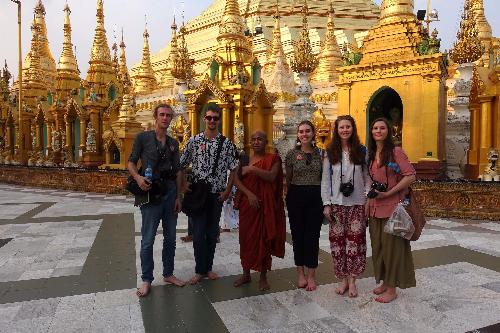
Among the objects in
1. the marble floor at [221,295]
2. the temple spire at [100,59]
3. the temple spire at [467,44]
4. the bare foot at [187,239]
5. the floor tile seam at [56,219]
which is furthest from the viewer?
the temple spire at [100,59]

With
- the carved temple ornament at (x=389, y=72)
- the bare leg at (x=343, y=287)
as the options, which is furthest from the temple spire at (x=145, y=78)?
the bare leg at (x=343, y=287)

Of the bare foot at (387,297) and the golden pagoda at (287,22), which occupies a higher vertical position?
the golden pagoda at (287,22)

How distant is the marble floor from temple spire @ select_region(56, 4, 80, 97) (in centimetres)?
1722

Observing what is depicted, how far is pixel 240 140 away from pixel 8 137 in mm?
19752

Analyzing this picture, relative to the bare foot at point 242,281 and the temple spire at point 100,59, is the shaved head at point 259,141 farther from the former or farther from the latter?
the temple spire at point 100,59

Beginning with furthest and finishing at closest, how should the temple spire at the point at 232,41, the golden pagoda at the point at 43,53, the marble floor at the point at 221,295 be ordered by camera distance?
the golden pagoda at the point at 43,53
the temple spire at the point at 232,41
the marble floor at the point at 221,295

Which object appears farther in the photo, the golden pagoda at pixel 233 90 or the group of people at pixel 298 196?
the golden pagoda at pixel 233 90

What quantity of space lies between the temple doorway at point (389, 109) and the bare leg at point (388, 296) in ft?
31.2

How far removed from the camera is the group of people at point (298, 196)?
158 inches

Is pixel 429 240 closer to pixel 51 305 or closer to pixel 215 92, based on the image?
pixel 51 305

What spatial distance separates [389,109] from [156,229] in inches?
439

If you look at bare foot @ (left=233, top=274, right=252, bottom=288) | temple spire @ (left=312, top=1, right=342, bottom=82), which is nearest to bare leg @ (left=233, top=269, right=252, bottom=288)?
bare foot @ (left=233, top=274, right=252, bottom=288)

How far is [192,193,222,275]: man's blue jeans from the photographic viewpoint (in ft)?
15.1

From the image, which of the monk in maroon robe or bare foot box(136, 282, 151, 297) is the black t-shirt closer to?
the monk in maroon robe
